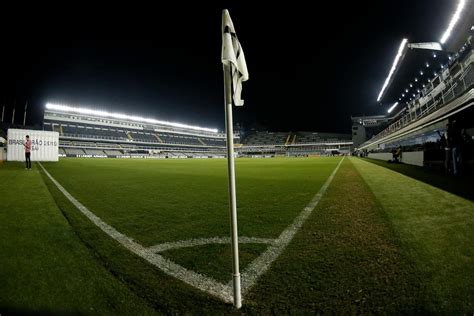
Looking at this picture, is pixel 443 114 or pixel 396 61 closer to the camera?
pixel 443 114

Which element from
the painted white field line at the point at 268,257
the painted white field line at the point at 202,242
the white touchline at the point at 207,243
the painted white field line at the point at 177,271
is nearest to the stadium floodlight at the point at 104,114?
the white touchline at the point at 207,243

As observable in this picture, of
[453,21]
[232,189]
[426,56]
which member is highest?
[453,21]

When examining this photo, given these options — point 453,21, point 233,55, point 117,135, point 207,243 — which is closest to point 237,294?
point 207,243

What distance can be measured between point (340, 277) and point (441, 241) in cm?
177

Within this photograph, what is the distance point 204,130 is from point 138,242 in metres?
105

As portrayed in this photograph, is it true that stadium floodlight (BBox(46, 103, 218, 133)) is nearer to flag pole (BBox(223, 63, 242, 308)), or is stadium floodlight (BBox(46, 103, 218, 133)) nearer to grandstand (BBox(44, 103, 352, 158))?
grandstand (BBox(44, 103, 352, 158))

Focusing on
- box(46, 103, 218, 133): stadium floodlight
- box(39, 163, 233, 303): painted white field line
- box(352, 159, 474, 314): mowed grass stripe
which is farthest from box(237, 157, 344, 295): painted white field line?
box(46, 103, 218, 133): stadium floodlight

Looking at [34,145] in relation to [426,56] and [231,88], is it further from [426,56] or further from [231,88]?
[426,56]

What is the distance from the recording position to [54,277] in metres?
2.17

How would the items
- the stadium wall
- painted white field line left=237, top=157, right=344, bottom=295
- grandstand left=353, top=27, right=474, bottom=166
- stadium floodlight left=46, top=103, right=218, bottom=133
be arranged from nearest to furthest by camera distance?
painted white field line left=237, top=157, right=344, bottom=295
grandstand left=353, top=27, right=474, bottom=166
the stadium wall
stadium floodlight left=46, top=103, right=218, bottom=133

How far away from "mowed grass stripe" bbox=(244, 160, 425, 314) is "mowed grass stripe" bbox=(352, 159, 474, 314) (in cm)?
13

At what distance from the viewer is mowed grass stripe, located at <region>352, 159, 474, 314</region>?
190cm

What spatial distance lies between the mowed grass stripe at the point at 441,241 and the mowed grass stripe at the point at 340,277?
0.13 meters

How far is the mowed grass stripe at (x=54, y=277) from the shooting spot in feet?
5.87
